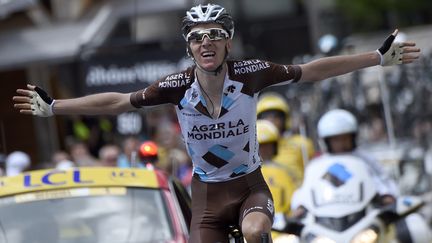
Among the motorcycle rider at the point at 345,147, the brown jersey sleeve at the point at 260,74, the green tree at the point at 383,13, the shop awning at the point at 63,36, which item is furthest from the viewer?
the green tree at the point at 383,13

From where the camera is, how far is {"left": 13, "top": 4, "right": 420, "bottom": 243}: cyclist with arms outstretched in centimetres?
785

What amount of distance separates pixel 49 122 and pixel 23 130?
2.14ft

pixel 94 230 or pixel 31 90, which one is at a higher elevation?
pixel 31 90

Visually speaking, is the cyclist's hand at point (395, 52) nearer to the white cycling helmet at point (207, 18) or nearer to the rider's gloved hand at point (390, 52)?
the rider's gloved hand at point (390, 52)

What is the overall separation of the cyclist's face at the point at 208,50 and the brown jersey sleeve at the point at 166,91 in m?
0.15

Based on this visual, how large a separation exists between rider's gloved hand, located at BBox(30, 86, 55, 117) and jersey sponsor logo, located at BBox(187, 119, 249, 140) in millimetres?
916

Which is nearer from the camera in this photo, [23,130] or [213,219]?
[213,219]

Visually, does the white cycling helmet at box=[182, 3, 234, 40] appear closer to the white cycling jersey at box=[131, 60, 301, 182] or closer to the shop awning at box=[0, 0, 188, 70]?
the white cycling jersey at box=[131, 60, 301, 182]

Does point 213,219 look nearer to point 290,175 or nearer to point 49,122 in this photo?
point 290,175

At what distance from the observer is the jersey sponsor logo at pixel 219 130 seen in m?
7.86

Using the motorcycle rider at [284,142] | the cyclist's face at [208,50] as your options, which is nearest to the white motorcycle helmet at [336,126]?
the motorcycle rider at [284,142]

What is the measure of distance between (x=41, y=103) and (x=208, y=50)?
111cm

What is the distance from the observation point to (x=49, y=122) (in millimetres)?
26422

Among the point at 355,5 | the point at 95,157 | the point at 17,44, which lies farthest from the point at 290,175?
the point at 355,5
